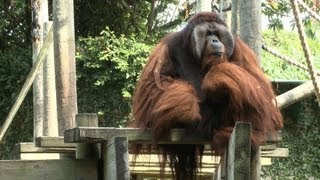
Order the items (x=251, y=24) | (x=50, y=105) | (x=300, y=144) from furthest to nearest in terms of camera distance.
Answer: (x=300, y=144), (x=50, y=105), (x=251, y=24)

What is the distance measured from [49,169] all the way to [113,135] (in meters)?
0.29

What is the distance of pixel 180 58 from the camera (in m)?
3.19

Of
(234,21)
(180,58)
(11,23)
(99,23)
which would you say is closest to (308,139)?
(99,23)

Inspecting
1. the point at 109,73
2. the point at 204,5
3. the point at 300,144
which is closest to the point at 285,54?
the point at 300,144

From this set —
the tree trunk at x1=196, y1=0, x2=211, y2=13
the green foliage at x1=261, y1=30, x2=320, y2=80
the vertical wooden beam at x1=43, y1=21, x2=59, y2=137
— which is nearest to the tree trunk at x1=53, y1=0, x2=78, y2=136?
the tree trunk at x1=196, y1=0, x2=211, y2=13

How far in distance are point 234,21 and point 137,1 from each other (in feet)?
23.7

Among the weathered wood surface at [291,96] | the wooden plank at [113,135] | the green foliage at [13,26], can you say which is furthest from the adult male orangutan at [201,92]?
the green foliage at [13,26]

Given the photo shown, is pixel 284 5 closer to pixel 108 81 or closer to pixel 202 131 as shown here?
pixel 108 81

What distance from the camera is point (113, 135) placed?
2369mm

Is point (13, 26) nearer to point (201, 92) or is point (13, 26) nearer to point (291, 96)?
point (291, 96)

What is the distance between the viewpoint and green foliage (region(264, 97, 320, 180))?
31.3 feet

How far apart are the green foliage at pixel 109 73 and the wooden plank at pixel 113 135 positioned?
22.7 feet

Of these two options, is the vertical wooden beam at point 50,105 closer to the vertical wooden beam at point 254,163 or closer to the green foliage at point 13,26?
the vertical wooden beam at point 254,163

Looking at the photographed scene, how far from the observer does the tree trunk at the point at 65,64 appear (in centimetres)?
469
